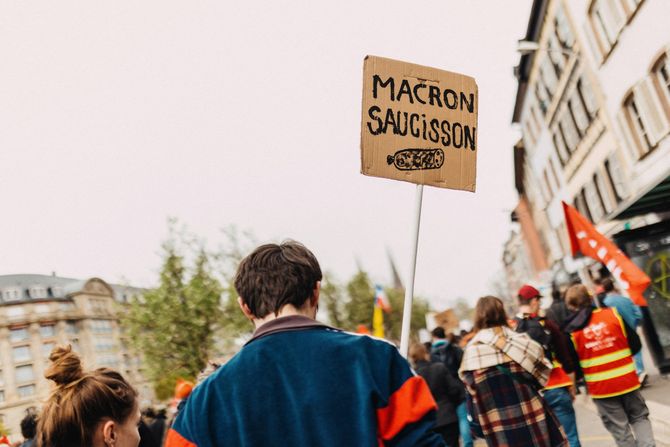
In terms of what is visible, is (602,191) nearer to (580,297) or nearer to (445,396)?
(445,396)

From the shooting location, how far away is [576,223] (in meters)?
9.37

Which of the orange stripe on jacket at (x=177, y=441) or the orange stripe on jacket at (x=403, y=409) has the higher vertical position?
the orange stripe on jacket at (x=177, y=441)

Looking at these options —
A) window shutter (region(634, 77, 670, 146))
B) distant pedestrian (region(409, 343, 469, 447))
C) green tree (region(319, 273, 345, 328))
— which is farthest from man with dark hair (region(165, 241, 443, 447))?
green tree (region(319, 273, 345, 328))

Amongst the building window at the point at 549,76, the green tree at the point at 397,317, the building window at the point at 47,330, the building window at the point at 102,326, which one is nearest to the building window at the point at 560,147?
the building window at the point at 549,76

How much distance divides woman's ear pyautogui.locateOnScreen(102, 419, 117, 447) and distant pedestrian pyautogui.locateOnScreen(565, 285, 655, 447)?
466 cm

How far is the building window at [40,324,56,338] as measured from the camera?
88.4 meters

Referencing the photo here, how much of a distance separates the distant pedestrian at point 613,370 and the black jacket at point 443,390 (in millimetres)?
2137

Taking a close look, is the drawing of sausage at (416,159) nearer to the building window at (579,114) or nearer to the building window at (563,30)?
the building window at (563,30)

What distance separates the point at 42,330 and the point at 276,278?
9790 cm

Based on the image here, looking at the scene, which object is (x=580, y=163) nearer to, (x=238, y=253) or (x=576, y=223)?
(x=576, y=223)

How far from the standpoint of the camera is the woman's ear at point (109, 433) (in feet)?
8.28

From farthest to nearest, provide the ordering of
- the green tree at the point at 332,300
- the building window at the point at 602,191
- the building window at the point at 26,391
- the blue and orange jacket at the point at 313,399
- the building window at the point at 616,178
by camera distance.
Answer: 1. the building window at the point at 26,391
2. the green tree at the point at 332,300
3. the building window at the point at 602,191
4. the building window at the point at 616,178
5. the blue and orange jacket at the point at 313,399

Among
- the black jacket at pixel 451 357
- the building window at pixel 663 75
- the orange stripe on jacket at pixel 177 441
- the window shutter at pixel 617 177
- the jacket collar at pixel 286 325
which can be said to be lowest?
the black jacket at pixel 451 357

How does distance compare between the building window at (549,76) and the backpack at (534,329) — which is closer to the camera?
the backpack at (534,329)
